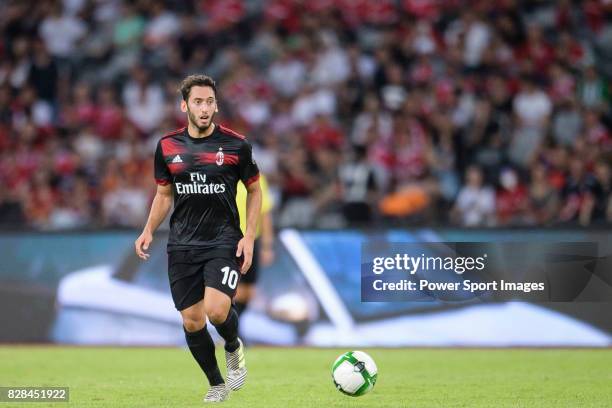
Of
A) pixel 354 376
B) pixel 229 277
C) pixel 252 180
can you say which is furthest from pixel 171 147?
pixel 354 376

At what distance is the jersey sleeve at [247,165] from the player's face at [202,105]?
1.11 ft

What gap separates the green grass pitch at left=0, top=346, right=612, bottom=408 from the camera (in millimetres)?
8945

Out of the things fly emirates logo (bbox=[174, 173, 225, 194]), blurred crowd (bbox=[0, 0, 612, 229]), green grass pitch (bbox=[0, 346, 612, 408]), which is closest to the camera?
fly emirates logo (bbox=[174, 173, 225, 194])

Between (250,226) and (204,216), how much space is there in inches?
13.8

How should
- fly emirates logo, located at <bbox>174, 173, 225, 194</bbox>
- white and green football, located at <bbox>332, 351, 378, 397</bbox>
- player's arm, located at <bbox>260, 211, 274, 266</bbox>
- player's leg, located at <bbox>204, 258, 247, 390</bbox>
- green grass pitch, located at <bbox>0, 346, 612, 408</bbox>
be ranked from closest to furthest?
1. player's leg, located at <bbox>204, 258, 247, 390</bbox>
2. fly emirates logo, located at <bbox>174, 173, 225, 194</bbox>
3. white and green football, located at <bbox>332, 351, 378, 397</bbox>
4. green grass pitch, located at <bbox>0, 346, 612, 408</bbox>
5. player's arm, located at <bbox>260, 211, 274, 266</bbox>

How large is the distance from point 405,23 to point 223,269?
474 inches

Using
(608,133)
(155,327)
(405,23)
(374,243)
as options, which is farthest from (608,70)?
(155,327)

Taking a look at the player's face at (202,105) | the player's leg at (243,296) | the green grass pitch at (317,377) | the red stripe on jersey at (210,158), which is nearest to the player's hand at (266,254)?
the player's leg at (243,296)

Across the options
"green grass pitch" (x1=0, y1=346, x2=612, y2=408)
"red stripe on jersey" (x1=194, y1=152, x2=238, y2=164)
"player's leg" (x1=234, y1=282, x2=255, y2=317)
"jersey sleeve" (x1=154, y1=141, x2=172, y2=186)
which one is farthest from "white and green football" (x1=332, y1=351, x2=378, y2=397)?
"player's leg" (x1=234, y1=282, x2=255, y2=317)

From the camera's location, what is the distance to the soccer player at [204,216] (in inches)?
332

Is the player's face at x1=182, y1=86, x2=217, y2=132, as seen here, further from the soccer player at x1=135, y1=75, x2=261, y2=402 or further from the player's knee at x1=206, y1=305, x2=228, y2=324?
the player's knee at x1=206, y1=305, x2=228, y2=324

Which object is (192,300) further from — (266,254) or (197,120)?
(266,254)

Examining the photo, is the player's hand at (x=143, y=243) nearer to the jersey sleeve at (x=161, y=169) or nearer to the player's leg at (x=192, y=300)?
the player's leg at (x=192, y=300)

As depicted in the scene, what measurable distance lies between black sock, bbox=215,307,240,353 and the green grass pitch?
0.43 metres
